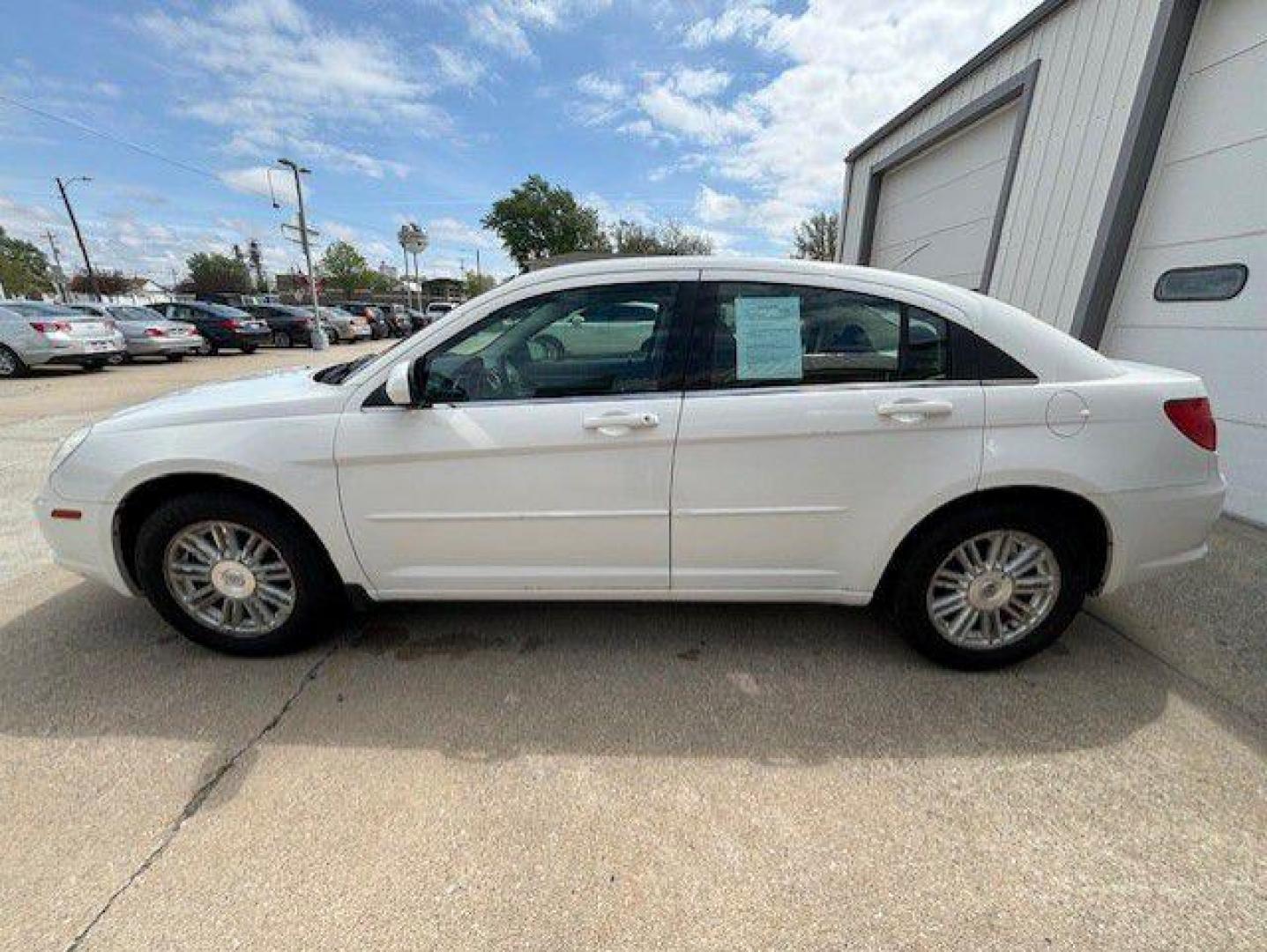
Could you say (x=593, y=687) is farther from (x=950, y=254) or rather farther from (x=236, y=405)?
(x=950, y=254)

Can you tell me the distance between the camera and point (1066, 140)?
4.99m

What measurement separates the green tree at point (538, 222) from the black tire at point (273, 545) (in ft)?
178

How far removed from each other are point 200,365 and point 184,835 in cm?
1597

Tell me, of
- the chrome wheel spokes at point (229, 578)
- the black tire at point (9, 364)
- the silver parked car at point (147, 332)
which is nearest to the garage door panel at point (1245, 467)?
the chrome wheel spokes at point (229, 578)

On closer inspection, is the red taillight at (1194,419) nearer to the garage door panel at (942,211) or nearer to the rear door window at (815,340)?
the rear door window at (815,340)

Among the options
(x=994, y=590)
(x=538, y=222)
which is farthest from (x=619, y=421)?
(x=538, y=222)

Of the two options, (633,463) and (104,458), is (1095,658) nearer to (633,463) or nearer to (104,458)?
(633,463)

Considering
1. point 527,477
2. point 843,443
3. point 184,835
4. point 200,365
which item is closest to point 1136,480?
point 843,443

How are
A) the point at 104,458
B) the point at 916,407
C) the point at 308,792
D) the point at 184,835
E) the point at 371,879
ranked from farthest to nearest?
the point at 104,458
the point at 916,407
the point at 308,792
the point at 184,835
the point at 371,879

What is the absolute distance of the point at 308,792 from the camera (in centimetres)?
197

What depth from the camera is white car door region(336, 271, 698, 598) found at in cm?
232

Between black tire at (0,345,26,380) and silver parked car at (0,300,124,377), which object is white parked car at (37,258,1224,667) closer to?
silver parked car at (0,300,124,377)

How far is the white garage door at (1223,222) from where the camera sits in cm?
378

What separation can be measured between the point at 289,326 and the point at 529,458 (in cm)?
2189
